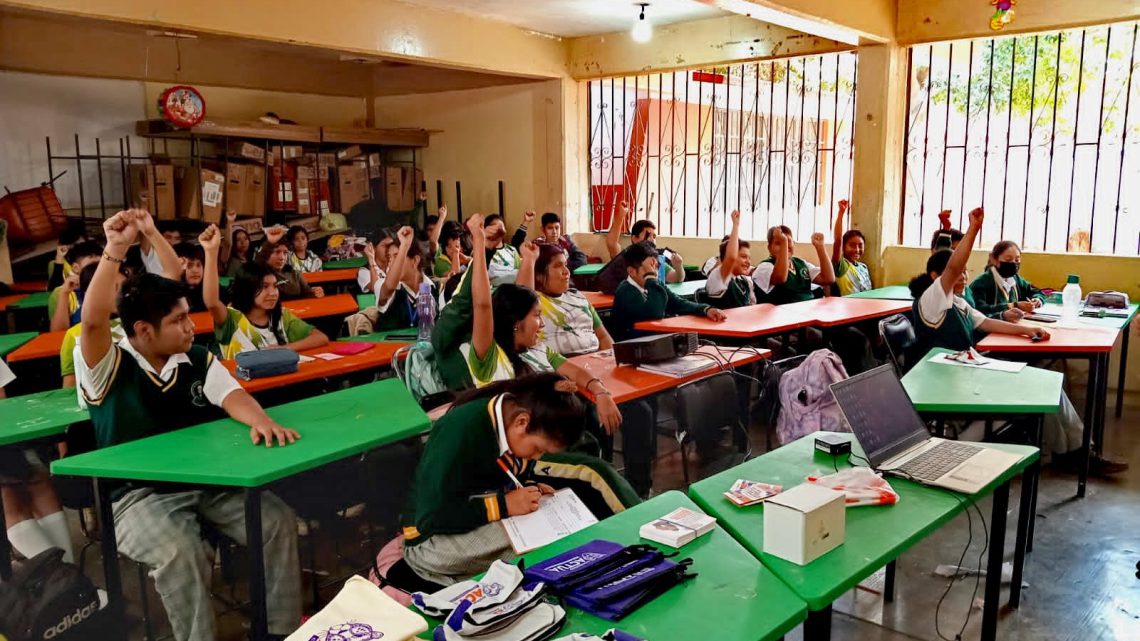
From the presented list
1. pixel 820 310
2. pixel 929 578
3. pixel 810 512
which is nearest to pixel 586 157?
pixel 820 310

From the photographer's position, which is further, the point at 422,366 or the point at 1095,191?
the point at 1095,191

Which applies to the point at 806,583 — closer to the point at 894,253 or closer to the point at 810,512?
the point at 810,512

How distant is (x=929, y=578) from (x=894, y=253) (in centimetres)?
439

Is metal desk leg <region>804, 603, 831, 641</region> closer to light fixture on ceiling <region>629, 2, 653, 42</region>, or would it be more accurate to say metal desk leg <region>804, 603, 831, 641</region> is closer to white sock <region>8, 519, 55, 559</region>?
white sock <region>8, 519, 55, 559</region>

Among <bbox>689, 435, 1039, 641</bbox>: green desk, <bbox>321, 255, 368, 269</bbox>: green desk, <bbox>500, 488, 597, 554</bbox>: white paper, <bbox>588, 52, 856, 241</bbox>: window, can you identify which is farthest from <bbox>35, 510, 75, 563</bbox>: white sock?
<bbox>588, 52, 856, 241</bbox>: window

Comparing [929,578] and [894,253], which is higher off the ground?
[894,253]

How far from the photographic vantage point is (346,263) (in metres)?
8.51

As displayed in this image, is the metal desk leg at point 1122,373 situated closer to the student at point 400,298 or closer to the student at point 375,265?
the student at point 400,298

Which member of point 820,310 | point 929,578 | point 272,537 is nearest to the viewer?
point 272,537

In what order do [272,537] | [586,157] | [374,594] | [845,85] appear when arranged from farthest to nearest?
[586,157] → [845,85] → [272,537] → [374,594]

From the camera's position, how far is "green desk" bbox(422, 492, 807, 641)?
1.61 metres

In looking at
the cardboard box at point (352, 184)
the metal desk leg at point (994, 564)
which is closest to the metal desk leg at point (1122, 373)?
the metal desk leg at point (994, 564)

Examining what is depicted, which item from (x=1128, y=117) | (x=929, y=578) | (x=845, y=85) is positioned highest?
(x=845, y=85)

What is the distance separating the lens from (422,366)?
3529 mm
